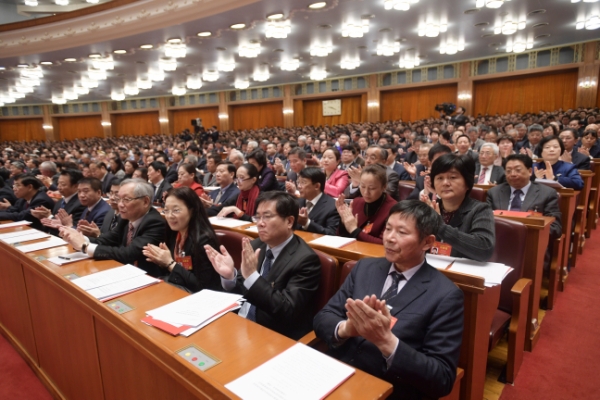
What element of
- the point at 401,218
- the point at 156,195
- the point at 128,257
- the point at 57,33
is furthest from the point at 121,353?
the point at 57,33

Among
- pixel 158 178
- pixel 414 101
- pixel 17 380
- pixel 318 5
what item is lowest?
pixel 17 380

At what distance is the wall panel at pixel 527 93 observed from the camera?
11.9 metres

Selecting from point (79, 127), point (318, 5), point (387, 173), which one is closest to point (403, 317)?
point (387, 173)

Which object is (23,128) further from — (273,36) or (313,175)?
(313,175)

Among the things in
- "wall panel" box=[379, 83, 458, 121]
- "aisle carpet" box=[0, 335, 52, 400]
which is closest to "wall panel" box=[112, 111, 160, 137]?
"wall panel" box=[379, 83, 458, 121]

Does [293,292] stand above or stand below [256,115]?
below

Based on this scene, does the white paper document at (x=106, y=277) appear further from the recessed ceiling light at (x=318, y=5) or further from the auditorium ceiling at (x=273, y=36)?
the recessed ceiling light at (x=318, y=5)

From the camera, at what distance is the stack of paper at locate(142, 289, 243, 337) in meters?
1.30

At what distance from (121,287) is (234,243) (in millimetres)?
668

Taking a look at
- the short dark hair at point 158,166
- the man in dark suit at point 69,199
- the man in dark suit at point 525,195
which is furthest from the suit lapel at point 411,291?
the short dark hair at point 158,166

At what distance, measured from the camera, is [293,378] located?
3.37ft

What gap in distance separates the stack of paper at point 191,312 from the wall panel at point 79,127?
24.3 m

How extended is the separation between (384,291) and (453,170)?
36.4 inches

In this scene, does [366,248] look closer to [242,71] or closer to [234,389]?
[234,389]
